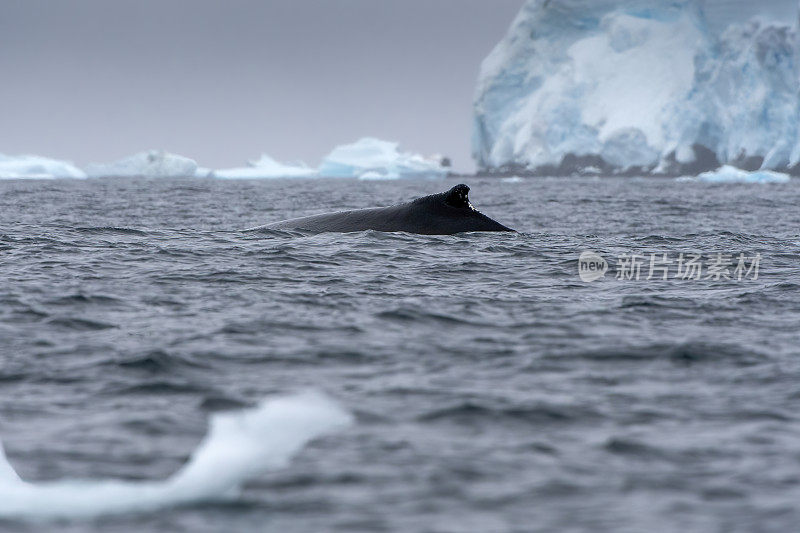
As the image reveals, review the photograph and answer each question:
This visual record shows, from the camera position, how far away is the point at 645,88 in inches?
3627

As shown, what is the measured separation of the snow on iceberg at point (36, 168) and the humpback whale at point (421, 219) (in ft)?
276

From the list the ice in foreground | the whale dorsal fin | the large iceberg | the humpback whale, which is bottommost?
the ice in foreground

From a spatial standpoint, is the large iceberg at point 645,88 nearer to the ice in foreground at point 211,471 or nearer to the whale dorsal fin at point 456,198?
the whale dorsal fin at point 456,198

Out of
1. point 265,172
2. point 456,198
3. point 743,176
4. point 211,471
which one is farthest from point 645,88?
point 211,471

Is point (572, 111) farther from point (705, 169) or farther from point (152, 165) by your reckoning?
point (152, 165)

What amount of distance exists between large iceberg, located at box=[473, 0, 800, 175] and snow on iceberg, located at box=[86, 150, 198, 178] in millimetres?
31689

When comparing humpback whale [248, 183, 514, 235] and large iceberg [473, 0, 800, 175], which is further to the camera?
large iceberg [473, 0, 800, 175]

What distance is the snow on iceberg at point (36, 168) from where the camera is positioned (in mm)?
97375

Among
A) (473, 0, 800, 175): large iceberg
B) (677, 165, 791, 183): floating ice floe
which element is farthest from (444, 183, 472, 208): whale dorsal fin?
(473, 0, 800, 175): large iceberg

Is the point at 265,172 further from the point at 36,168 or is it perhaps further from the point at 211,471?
the point at 211,471

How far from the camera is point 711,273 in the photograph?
45.6 ft

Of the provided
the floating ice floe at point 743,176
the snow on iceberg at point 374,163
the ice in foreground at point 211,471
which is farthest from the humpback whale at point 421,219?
the snow on iceberg at point 374,163

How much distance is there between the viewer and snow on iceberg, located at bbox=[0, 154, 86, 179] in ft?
319

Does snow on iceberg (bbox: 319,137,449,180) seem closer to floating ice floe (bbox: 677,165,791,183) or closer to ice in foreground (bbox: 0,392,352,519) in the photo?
floating ice floe (bbox: 677,165,791,183)
